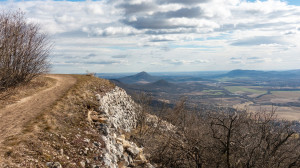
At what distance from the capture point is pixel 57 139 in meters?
14.9

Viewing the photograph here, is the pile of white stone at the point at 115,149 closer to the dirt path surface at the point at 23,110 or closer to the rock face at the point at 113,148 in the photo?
the rock face at the point at 113,148

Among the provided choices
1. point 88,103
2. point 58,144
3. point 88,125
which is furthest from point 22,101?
point 58,144

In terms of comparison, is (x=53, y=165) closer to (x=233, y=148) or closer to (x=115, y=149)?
(x=115, y=149)

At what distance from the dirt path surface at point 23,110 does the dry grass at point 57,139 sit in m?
0.66

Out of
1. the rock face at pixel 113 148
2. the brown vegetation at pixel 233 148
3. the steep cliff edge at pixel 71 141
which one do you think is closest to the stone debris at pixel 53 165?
the steep cliff edge at pixel 71 141

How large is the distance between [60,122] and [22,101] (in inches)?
274

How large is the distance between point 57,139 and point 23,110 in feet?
20.6

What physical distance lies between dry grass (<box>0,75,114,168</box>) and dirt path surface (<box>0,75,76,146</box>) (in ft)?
2.16

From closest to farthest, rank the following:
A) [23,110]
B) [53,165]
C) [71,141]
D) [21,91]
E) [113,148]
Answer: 1. [53,165]
2. [71,141]
3. [113,148]
4. [23,110]
5. [21,91]

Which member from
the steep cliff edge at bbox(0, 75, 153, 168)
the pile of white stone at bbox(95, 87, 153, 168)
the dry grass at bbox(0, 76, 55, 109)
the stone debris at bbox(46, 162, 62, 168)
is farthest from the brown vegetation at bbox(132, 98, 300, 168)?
the dry grass at bbox(0, 76, 55, 109)

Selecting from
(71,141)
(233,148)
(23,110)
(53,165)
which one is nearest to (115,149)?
(71,141)

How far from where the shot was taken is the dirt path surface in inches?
580

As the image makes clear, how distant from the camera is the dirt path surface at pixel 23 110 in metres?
14.7

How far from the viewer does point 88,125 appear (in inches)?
747
